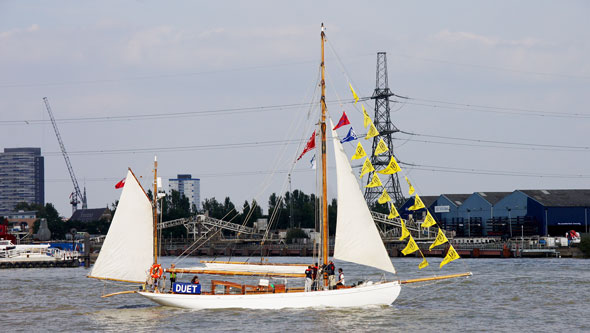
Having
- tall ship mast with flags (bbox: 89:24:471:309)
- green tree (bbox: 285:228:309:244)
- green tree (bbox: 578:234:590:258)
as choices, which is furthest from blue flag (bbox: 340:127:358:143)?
green tree (bbox: 285:228:309:244)

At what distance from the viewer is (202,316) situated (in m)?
49.0

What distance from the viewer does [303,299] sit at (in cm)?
4872

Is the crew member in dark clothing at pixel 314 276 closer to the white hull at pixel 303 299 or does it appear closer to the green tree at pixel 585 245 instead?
the white hull at pixel 303 299

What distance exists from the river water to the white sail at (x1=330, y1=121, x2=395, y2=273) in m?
2.99

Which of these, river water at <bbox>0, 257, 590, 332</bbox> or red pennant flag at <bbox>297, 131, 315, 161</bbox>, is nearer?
river water at <bbox>0, 257, 590, 332</bbox>

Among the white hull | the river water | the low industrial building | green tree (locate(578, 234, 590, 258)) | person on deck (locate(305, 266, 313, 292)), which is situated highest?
the low industrial building

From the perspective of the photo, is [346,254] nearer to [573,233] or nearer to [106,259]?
[106,259]

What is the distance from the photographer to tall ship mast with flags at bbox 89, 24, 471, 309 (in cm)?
4841

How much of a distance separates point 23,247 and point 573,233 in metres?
84.3

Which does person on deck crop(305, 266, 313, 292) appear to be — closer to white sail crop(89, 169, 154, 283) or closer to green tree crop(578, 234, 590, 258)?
white sail crop(89, 169, 154, 283)

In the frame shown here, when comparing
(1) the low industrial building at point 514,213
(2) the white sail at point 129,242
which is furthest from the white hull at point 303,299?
(1) the low industrial building at point 514,213

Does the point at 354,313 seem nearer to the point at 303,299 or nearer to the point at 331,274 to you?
the point at 331,274

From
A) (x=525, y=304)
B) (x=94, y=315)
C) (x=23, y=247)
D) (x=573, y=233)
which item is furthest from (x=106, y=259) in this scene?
(x=573, y=233)

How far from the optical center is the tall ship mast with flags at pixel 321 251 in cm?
4841
